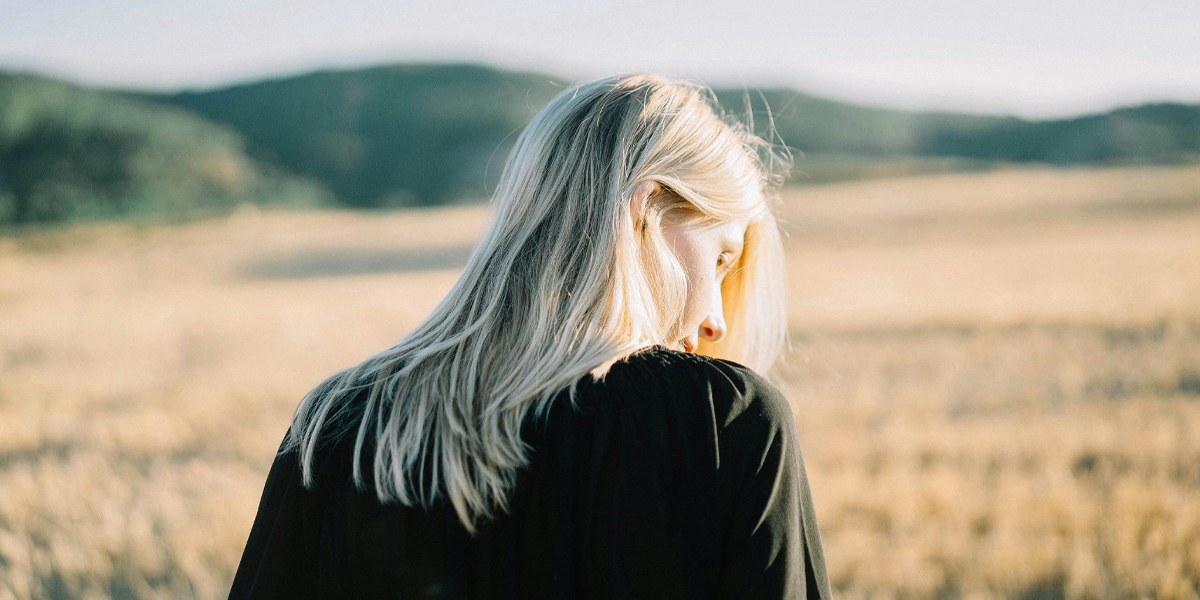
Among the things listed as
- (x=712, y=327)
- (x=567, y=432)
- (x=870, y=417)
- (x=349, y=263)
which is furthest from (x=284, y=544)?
(x=349, y=263)

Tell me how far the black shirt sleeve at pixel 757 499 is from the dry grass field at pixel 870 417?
168cm

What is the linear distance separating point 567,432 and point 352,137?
371ft

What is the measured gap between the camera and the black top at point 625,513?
116cm

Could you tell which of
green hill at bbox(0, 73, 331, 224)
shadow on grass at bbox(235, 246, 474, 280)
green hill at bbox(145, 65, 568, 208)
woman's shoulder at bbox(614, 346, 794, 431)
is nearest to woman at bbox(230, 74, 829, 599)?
woman's shoulder at bbox(614, 346, 794, 431)

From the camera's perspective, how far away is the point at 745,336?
7.15 ft

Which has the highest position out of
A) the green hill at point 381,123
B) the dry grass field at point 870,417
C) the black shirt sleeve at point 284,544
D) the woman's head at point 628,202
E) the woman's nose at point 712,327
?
the green hill at point 381,123

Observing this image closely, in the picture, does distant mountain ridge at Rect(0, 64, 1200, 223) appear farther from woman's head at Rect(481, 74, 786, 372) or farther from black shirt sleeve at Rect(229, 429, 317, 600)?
black shirt sleeve at Rect(229, 429, 317, 600)

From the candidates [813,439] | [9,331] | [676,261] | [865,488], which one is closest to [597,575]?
[676,261]

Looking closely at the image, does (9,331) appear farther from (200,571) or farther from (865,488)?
(865,488)

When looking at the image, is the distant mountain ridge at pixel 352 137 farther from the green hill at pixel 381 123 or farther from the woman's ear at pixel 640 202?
the woman's ear at pixel 640 202

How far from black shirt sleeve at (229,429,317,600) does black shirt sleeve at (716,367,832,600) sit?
2.17ft

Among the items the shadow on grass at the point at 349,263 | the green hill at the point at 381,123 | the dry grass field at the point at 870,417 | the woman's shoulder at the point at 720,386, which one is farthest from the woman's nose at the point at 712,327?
the green hill at the point at 381,123

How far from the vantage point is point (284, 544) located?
1.28 metres

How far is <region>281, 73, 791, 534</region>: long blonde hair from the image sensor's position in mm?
1205
